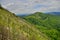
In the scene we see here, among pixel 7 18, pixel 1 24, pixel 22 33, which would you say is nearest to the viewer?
pixel 1 24

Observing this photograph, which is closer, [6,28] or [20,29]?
[6,28]

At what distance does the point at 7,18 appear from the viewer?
59281mm

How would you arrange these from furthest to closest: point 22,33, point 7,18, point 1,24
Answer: point 7,18, point 22,33, point 1,24

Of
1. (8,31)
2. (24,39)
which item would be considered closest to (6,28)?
(8,31)

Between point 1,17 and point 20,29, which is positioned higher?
point 1,17

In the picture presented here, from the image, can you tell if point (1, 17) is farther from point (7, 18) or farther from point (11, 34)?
point (11, 34)

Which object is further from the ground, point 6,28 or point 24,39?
point 6,28

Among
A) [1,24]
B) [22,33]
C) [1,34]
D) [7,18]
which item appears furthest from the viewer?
[7,18]

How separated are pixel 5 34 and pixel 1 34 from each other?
1051 mm

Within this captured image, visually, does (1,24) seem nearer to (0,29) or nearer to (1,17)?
(0,29)

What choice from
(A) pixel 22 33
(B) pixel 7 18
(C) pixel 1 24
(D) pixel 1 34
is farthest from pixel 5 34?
(B) pixel 7 18

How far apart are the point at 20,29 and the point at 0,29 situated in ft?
31.3

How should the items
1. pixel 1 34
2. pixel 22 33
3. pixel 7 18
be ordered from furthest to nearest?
pixel 7 18 < pixel 22 33 < pixel 1 34

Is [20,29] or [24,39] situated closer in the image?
[24,39]
